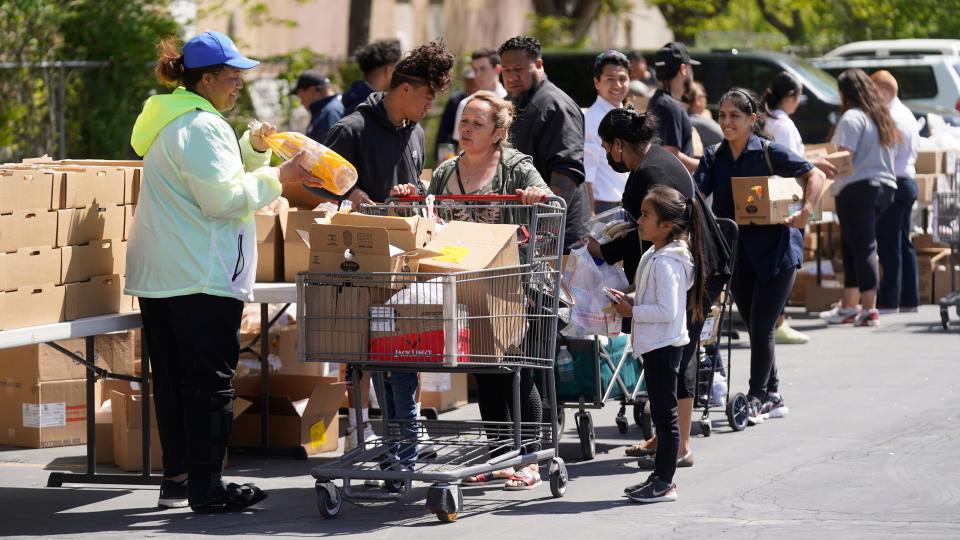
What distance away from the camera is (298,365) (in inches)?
359

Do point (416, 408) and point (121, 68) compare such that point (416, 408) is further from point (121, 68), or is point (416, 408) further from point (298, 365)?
point (121, 68)

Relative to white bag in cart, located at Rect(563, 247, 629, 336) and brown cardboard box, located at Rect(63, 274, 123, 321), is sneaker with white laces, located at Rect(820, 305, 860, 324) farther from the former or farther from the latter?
brown cardboard box, located at Rect(63, 274, 123, 321)

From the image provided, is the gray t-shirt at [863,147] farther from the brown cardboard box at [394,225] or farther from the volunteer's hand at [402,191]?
the brown cardboard box at [394,225]

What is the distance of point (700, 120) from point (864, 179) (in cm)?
156

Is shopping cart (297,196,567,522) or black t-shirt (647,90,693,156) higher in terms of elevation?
black t-shirt (647,90,693,156)

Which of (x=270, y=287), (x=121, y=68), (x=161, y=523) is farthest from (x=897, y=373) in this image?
(x=121, y=68)

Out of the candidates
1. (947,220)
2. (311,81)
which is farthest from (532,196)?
(947,220)

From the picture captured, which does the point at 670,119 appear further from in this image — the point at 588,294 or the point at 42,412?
the point at 42,412

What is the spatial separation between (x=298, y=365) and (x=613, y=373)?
6.02 feet

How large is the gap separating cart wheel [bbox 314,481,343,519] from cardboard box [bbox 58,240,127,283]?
133 cm

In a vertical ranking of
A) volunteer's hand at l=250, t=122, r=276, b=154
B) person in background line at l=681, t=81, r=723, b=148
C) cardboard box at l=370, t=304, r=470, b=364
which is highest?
person in background line at l=681, t=81, r=723, b=148

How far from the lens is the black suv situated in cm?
2097

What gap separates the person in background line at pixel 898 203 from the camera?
13.6m

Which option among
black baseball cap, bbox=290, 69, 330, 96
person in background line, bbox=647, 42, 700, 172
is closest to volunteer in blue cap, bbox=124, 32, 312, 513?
person in background line, bbox=647, 42, 700, 172
